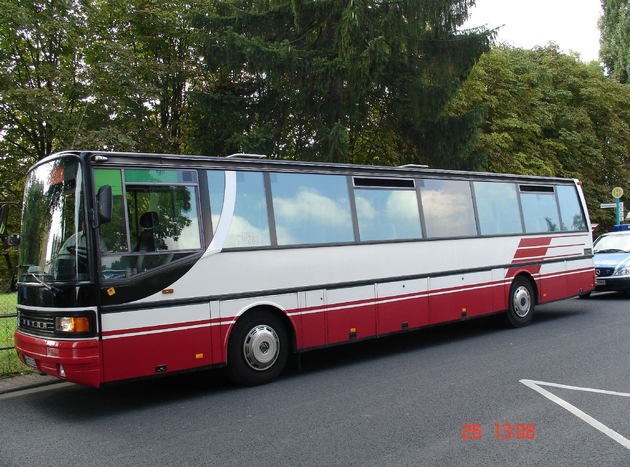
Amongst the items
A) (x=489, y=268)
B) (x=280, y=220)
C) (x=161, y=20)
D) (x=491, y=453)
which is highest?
(x=161, y=20)

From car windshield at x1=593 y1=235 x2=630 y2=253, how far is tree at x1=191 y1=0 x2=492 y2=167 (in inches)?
176

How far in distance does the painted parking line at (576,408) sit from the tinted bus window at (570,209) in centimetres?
685

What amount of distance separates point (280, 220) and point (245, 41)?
26.8 feet

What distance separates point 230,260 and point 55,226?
2.06 meters

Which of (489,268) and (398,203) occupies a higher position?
(398,203)

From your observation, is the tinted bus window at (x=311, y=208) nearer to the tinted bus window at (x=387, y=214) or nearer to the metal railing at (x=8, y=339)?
the tinted bus window at (x=387, y=214)

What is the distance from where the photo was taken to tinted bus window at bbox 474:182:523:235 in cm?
1097

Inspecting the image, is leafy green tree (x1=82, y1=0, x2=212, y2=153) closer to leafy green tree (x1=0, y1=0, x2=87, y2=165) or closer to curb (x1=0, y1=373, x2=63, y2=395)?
leafy green tree (x1=0, y1=0, x2=87, y2=165)

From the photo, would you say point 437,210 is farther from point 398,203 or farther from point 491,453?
point 491,453

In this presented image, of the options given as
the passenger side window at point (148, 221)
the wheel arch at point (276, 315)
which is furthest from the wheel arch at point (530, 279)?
the passenger side window at point (148, 221)

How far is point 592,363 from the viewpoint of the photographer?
788cm

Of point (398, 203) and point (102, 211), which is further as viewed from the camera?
point (398, 203)

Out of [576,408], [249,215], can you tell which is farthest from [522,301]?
[249,215]

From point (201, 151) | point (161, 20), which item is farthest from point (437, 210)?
point (161, 20)
